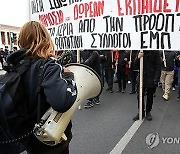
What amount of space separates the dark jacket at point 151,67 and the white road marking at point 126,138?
0.78 meters

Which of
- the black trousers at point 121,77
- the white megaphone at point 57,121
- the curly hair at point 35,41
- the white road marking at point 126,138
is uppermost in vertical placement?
the curly hair at point 35,41

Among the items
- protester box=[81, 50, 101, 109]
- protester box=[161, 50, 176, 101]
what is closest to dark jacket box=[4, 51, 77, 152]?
protester box=[81, 50, 101, 109]

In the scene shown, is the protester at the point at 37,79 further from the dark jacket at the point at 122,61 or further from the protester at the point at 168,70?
the dark jacket at the point at 122,61

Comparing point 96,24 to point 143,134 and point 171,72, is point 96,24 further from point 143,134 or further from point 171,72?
point 171,72

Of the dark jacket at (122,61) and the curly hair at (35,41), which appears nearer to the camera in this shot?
the curly hair at (35,41)

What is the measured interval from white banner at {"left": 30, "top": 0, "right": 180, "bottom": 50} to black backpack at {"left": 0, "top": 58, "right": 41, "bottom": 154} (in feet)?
9.51

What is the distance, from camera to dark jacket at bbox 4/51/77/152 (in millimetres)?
1670

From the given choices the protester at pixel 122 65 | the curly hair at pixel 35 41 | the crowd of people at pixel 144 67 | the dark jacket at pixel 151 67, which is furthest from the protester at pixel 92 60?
the curly hair at pixel 35 41

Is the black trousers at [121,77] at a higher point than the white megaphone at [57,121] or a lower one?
lower

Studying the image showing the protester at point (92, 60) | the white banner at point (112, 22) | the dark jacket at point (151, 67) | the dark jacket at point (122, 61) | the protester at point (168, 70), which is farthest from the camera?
the dark jacket at point (122, 61)

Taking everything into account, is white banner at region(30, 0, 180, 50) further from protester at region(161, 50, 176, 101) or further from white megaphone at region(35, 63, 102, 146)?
protester at region(161, 50, 176, 101)

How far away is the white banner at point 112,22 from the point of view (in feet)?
13.5

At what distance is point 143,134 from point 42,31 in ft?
9.61

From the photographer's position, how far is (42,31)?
188cm
